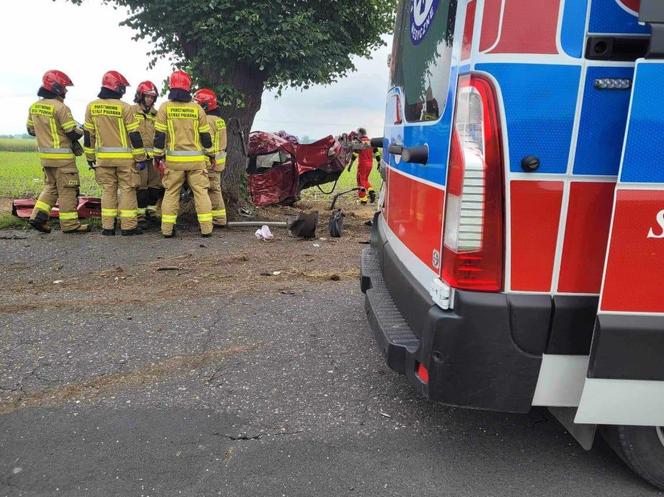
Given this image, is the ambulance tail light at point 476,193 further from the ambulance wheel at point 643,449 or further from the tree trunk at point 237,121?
the tree trunk at point 237,121

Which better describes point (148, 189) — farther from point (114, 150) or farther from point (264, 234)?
point (264, 234)

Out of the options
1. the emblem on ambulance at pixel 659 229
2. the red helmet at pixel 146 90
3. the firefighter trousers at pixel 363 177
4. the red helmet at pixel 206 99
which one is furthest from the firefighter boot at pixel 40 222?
the emblem on ambulance at pixel 659 229

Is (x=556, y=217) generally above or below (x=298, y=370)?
above

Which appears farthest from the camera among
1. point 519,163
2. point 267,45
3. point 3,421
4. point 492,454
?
point 267,45

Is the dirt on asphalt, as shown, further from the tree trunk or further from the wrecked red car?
the wrecked red car

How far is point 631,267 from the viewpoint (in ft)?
6.10

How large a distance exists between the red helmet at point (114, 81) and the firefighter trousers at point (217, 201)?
1737 mm

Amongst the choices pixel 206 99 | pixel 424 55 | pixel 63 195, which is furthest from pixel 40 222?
pixel 424 55

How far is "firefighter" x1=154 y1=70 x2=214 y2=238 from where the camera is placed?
6762 millimetres

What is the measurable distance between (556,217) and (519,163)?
257 mm

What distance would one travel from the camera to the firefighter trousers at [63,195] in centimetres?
712

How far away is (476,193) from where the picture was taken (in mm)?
1900

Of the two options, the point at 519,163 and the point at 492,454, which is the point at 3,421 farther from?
the point at 519,163

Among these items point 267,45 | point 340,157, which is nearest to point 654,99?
point 267,45
